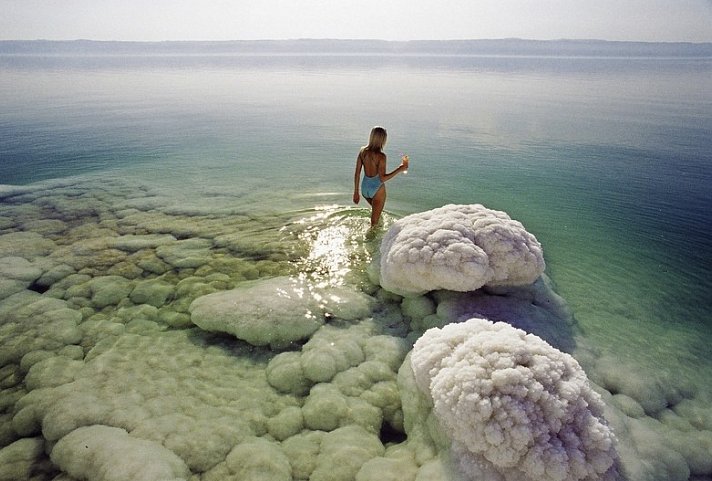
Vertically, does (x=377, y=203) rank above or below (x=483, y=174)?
above

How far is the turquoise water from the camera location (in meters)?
4.86

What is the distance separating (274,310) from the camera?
438cm

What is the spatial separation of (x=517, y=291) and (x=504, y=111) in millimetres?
14645

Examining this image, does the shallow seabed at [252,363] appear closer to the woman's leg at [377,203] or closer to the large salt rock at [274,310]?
the large salt rock at [274,310]

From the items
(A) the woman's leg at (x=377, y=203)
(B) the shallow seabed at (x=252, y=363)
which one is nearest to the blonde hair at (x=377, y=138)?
(A) the woman's leg at (x=377, y=203)

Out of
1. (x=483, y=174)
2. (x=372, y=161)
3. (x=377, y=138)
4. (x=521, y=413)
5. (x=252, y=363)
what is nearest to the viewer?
(x=521, y=413)

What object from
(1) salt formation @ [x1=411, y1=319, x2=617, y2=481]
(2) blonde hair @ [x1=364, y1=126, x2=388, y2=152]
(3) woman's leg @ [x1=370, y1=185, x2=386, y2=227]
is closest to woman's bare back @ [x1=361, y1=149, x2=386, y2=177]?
(2) blonde hair @ [x1=364, y1=126, x2=388, y2=152]

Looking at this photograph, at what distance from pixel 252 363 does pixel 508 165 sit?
840 centimetres

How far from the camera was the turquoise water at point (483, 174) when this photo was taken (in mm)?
4863

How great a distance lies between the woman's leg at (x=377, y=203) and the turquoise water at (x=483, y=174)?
1.12 feet

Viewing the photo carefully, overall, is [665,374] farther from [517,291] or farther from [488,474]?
[488,474]

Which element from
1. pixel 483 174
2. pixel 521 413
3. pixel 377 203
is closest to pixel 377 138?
pixel 377 203

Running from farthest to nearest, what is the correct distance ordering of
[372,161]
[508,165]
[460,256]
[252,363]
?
[508,165] → [372,161] → [460,256] → [252,363]

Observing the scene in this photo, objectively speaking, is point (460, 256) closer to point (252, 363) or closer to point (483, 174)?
point (252, 363)
